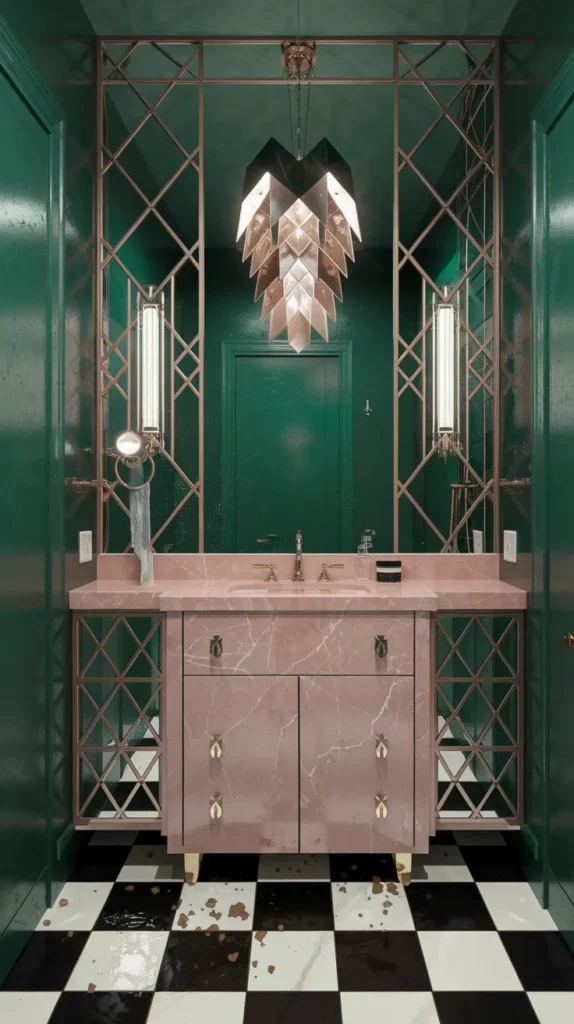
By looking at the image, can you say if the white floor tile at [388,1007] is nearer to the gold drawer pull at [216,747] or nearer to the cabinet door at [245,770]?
the cabinet door at [245,770]

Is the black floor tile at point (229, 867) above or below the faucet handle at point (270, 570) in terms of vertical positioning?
below

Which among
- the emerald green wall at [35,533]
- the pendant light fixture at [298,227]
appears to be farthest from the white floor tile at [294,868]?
the pendant light fixture at [298,227]

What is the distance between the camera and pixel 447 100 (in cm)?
246

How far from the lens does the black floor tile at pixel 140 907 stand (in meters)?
1.83

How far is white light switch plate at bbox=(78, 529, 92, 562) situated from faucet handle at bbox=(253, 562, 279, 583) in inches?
23.3

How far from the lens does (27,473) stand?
1.79 metres

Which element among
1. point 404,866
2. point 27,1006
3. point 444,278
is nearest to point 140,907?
→ point 27,1006

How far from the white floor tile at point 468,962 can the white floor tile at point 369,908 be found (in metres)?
A: 0.08

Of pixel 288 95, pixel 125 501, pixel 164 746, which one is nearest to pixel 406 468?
pixel 125 501

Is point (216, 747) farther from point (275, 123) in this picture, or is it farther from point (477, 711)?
point (275, 123)

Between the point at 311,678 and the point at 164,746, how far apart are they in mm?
506

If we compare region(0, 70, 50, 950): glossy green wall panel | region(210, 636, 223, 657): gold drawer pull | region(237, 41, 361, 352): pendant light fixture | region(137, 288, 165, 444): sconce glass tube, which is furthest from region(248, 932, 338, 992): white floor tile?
region(237, 41, 361, 352): pendant light fixture

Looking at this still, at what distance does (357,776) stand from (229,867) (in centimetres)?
54

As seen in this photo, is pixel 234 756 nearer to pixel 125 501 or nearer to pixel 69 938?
pixel 69 938
